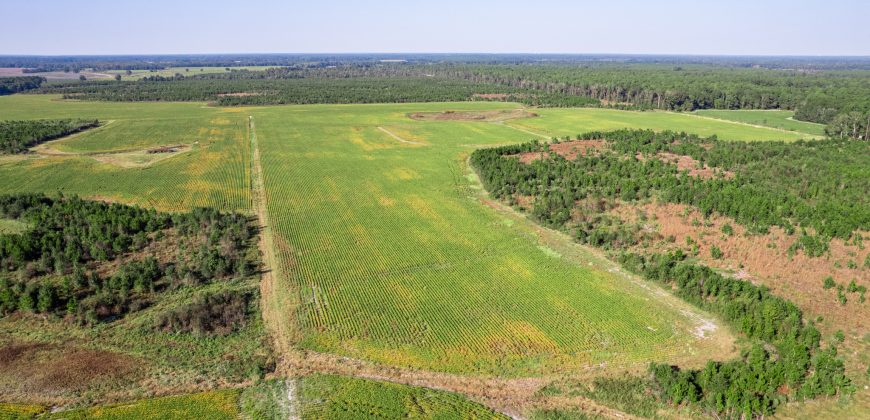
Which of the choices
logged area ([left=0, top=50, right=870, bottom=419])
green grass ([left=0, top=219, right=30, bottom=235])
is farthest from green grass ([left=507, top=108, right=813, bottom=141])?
green grass ([left=0, top=219, right=30, bottom=235])

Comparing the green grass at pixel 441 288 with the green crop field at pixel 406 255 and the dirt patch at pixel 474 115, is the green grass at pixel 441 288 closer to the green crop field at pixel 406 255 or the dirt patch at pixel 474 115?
the green crop field at pixel 406 255

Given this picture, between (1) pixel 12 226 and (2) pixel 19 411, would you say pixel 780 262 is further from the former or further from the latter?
(1) pixel 12 226

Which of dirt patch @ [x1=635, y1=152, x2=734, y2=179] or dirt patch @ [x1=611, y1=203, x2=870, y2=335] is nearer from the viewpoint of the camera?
dirt patch @ [x1=611, y1=203, x2=870, y2=335]

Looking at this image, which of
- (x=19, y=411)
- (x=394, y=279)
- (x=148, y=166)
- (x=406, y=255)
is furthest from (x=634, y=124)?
(x=19, y=411)

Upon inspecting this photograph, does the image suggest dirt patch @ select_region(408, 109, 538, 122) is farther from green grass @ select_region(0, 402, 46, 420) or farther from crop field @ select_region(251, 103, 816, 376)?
green grass @ select_region(0, 402, 46, 420)

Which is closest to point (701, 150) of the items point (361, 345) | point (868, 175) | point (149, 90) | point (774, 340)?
point (868, 175)

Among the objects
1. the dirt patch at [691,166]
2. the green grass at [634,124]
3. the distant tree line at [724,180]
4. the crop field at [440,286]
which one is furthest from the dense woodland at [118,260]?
the green grass at [634,124]
